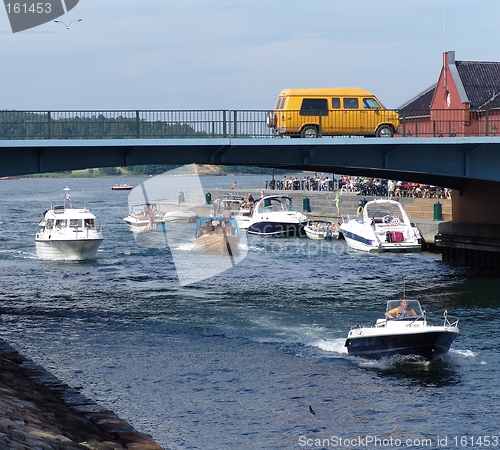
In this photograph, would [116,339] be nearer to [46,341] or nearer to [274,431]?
[46,341]

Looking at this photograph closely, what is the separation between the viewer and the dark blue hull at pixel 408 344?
75.4ft

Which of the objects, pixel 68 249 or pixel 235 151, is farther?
pixel 68 249

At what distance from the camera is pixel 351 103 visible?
3722 cm

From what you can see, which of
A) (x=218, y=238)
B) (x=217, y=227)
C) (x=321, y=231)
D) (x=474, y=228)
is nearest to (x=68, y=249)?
(x=218, y=238)

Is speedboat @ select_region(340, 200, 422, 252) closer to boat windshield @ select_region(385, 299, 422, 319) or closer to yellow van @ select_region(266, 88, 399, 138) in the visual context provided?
yellow van @ select_region(266, 88, 399, 138)

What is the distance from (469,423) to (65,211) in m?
32.7

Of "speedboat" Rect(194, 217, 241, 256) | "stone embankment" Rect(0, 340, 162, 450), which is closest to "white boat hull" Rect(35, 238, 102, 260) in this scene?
"speedboat" Rect(194, 217, 241, 256)

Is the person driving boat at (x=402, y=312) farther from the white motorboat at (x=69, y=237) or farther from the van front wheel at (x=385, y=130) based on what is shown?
the white motorboat at (x=69, y=237)

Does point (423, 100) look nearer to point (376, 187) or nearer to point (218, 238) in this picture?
point (376, 187)

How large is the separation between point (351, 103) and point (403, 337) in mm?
16261

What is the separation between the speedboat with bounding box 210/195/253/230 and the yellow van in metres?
27.8

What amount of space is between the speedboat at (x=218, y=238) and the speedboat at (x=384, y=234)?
21.2 ft

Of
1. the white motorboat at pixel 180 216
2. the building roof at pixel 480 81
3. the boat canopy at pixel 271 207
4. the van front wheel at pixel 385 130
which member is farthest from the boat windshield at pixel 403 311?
the white motorboat at pixel 180 216

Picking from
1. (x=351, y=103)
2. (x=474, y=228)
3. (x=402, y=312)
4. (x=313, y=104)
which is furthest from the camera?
(x=474, y=228)
